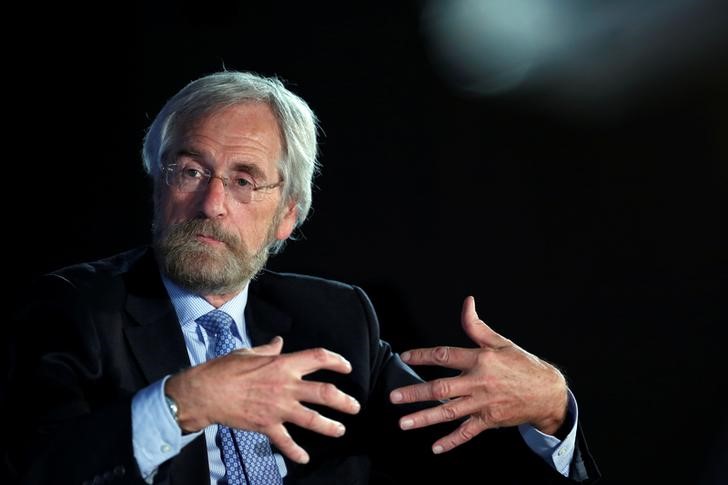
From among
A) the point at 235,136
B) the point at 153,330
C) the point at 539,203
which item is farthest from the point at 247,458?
the point at 539,203

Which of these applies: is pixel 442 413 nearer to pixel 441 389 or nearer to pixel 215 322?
pixel 441 389

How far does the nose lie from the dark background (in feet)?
1.66

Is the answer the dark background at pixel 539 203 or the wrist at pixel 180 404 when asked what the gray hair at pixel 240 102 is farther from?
the wrist at pixel 180 404

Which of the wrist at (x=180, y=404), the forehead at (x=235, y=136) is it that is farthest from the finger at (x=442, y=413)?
the forehead at (x=235, y=136)

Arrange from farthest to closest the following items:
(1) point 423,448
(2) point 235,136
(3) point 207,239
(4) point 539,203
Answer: (4) point 539,203 → (1) point 423,448 → (2) point 235,136 → (3) point 207,239

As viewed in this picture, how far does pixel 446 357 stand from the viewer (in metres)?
1.82

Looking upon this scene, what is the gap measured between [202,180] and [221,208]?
0.39ft

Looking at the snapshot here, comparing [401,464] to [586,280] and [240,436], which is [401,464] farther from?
[586,280]

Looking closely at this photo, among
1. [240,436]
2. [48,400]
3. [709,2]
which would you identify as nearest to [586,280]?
[709,2]

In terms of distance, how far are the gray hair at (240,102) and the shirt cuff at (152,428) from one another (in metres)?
0.83

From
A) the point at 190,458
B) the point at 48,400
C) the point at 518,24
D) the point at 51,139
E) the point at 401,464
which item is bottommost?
the point at 401,464

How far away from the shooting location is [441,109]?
8.64 ft

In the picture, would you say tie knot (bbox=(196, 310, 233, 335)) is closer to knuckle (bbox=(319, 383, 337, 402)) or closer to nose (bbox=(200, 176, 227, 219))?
nose (bbox=(200, 176, 227, 219))

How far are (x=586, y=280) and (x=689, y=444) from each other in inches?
25.6
